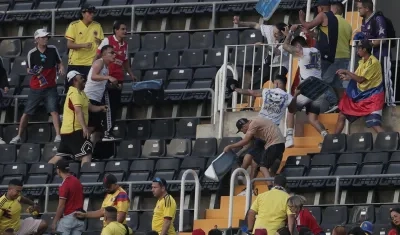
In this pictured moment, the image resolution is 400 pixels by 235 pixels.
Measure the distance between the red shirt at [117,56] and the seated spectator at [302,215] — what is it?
590 centimetres

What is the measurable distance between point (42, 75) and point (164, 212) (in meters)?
5.00

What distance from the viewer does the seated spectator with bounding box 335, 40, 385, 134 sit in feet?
90.6

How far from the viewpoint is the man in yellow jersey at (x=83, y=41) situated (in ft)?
99.6

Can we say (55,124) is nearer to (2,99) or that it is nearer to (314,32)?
(2,99)

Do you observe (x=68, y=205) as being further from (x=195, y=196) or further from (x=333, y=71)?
(x=333, y=71)

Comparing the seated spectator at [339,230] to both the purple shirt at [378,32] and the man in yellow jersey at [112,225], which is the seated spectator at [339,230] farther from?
the purple shirt at [378,32]

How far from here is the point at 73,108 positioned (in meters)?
28.9

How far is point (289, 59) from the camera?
28.8 m

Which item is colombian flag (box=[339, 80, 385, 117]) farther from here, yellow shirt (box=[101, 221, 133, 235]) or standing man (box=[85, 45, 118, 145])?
yellow shirt (box=[101, 221, 133, 235])

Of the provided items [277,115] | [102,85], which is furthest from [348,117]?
[102,85]

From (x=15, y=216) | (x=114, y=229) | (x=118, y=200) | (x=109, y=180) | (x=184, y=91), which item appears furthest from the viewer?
(x=184, y=91)

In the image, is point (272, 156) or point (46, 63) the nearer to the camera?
point (272, 156)

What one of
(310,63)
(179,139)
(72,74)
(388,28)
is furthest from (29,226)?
(388,28)

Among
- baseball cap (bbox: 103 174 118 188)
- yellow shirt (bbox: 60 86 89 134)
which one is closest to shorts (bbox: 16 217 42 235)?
baseball cap (bbox: 103 174 118 188)
